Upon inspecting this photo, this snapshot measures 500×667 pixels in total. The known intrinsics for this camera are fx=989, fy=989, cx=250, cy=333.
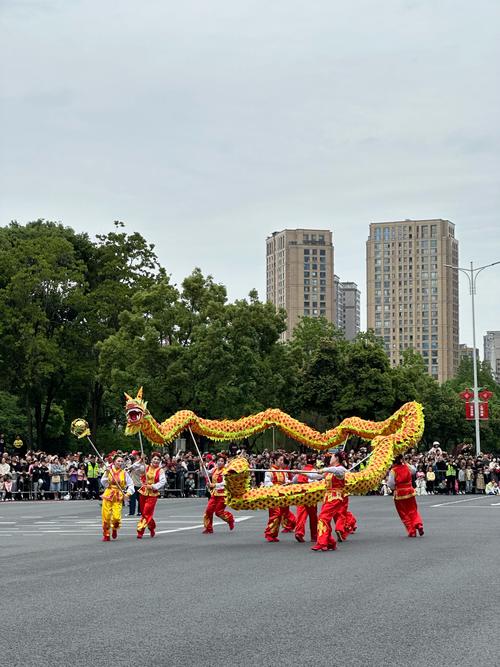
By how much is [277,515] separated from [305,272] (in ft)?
540

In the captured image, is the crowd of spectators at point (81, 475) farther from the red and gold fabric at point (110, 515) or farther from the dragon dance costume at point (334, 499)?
the dragon dance costume at point (334, 499)

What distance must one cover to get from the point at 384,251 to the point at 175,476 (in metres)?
157

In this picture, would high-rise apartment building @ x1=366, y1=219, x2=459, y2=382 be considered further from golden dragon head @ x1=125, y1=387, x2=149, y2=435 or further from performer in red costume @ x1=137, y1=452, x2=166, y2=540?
golden dragon head @ x1=125, y1=387, x2=149, y2=435

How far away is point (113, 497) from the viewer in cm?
2117

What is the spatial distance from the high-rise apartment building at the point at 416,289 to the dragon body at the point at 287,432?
164 metres

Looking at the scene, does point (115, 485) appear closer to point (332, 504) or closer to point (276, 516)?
point (276, 516)

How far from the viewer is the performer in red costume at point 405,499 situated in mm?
20344

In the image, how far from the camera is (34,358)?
5331cm

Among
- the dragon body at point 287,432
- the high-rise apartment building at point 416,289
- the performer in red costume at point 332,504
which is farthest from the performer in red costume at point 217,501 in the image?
the high-rise apartment building at point 416,289

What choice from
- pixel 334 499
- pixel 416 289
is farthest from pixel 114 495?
pixel 416 289

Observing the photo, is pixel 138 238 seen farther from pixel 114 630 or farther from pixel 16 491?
pixel 114 630

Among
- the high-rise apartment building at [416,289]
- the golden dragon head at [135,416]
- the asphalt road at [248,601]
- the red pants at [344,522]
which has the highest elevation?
the high-rise apartment building at [416,289]

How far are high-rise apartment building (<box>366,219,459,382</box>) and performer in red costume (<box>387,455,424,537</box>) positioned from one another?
168m

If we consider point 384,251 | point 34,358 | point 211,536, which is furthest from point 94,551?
point 384,251
